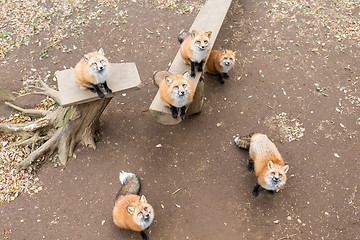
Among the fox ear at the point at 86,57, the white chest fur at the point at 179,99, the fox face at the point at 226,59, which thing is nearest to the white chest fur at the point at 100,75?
the fox ear at the point at 86,57

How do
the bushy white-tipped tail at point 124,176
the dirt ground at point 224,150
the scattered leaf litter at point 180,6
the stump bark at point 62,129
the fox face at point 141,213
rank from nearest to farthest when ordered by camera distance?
the fox face at point 141,213, the dirt ground at point 224,150, the bushy white-tipped tail at point 124,176, the stump bark at point 62,129, the scattered leaf litter at point 180,6

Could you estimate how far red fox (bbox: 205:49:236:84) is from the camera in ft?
18.1

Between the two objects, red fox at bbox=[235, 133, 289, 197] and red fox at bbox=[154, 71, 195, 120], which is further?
red fox at bbox=[154, 71, 195, 120]

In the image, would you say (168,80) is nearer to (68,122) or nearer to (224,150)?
(224,150)

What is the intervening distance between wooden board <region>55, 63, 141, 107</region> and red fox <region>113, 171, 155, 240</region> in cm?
150

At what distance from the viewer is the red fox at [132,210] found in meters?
3.60

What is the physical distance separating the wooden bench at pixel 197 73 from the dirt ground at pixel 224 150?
53cm

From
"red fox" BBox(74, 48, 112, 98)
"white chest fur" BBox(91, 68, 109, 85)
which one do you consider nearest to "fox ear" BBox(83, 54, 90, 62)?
"red fox" BBox(74, 48, 112, 98)

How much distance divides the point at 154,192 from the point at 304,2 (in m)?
→ 6.74

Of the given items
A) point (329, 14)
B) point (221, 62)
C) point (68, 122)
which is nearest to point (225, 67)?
point (221, 62)

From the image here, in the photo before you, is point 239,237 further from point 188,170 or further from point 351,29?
point 351,29

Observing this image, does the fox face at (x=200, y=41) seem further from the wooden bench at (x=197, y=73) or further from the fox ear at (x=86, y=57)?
the fox ear at (x=86, y=57)

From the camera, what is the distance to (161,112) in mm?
4570

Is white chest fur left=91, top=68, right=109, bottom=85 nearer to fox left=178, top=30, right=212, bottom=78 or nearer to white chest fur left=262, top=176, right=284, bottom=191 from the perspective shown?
fox left=178, top=30, right=212, bottom=78
